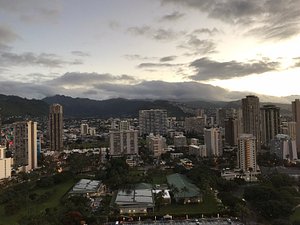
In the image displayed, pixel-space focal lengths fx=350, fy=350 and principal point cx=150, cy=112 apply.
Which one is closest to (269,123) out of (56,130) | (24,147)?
(56,130)

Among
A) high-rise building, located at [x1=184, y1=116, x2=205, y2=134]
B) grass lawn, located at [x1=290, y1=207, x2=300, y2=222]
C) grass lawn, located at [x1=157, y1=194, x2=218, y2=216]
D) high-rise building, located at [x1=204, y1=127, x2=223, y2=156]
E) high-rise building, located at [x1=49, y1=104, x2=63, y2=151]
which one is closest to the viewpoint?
grass lawn, located at [x1=290, y1=207, x2=300, y2=222]

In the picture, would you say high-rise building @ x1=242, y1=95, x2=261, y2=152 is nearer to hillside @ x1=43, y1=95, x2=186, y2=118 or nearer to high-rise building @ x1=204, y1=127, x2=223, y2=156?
high-rise building @ x1=204, y1=127, x2=223, y2=156

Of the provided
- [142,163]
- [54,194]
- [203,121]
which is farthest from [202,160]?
[203,121]

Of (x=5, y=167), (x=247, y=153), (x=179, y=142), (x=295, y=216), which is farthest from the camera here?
(x=179, y=142)

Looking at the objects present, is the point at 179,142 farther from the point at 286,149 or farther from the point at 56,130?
the point at 56,130

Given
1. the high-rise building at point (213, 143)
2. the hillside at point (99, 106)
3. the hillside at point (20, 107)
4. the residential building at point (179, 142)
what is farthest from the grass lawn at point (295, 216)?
the hillside at point (99, 106)

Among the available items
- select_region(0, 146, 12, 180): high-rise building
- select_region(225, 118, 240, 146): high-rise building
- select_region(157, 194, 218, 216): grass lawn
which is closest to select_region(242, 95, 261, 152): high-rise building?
select_region(225, 118, 240, 146): high-rise building

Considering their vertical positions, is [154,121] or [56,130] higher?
[154,121]
